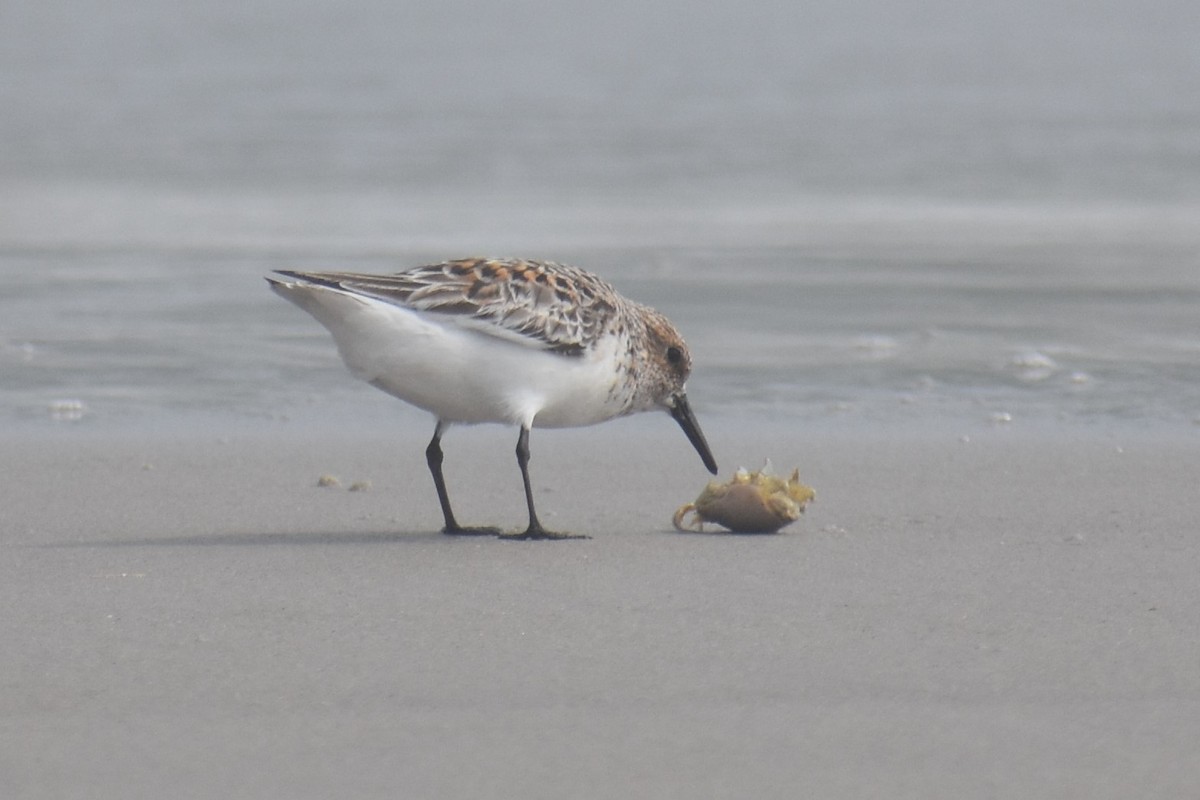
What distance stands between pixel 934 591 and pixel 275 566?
1.67 m

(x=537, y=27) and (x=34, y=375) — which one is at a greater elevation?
(x=537, y=27)

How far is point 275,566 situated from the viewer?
4746 mm

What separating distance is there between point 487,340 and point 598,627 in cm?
142

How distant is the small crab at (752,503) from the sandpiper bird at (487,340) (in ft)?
1.42

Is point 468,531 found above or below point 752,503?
below

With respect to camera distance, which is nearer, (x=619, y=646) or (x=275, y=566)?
(x=619, y=646)

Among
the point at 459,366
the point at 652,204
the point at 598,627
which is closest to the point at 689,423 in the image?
the point at 459,366

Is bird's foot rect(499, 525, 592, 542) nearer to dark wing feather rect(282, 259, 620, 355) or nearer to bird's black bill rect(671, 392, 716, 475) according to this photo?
dark wing feather rect(282, 259, 620, 355)

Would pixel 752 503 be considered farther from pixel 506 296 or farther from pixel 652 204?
pixel 652 204

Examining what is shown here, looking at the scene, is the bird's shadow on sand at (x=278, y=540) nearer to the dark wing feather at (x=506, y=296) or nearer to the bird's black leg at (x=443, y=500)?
the bird's black leg at (x=443, y=500)

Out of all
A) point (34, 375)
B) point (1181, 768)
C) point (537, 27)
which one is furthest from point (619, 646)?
point (537, 27)

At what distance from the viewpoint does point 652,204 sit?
13.4 m

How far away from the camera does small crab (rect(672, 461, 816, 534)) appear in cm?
511

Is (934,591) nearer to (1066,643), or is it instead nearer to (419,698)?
(1066,643)
